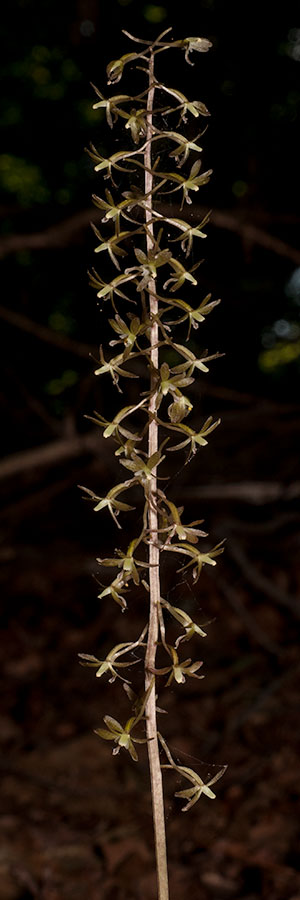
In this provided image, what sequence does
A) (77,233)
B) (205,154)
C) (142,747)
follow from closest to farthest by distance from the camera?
1. (142,747)
2. (77,233)
3. (205,154)

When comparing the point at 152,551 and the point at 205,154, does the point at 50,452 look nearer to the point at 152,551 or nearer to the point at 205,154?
the point at 205,154

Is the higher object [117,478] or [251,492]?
[117,478]

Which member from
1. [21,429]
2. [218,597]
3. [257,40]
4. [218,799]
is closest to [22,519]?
[21,429]

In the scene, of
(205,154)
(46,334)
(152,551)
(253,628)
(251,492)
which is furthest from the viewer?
(205,154)

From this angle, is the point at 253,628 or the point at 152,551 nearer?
the point at 152,551

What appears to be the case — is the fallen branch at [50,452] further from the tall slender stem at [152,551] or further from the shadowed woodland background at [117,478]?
the tall slender stem at [152,551]

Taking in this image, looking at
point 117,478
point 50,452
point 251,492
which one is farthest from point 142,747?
point 117,478

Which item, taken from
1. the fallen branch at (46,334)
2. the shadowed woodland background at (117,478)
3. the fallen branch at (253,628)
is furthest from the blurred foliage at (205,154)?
the fallen branch at (253,628)

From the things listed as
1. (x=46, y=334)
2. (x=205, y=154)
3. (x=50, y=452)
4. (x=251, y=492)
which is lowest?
(x=251, y=492)

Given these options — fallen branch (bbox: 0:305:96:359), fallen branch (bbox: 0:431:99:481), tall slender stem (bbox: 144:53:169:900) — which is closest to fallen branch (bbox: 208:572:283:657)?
fallen branch (bbox: 0:431:99:481)

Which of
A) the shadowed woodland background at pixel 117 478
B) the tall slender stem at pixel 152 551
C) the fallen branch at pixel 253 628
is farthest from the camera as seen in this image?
the fallen branch at pixel 253 628
